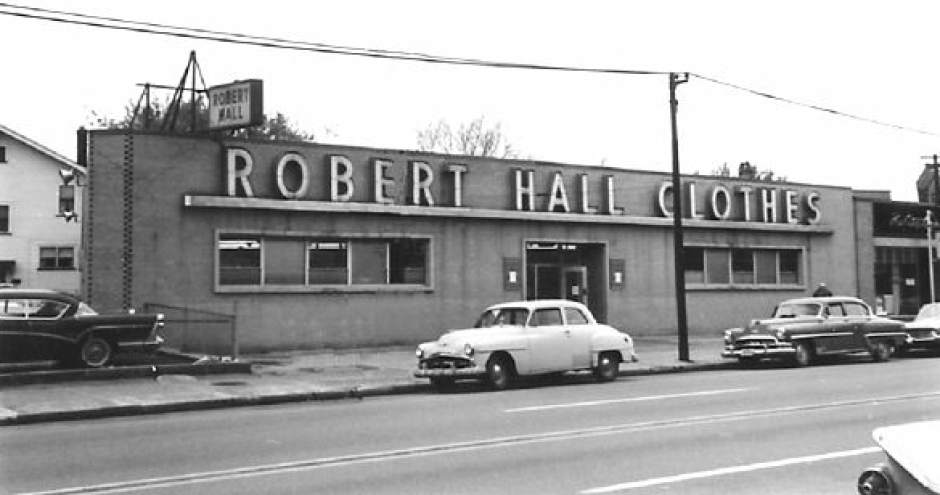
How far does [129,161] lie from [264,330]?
4744 mm

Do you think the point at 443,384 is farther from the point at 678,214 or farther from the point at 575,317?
the point at 678,214

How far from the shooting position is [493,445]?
394 inches

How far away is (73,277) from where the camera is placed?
45656mm

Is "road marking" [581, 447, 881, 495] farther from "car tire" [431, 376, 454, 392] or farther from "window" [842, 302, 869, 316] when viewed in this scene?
"window" [842, 302, 869, 316]

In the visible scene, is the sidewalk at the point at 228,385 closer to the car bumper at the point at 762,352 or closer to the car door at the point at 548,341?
the car bumper at the point at 762,352

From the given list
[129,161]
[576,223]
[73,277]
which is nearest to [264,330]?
[129,161]

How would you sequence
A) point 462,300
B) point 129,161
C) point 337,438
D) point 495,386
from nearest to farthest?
point 337,438, point 495,386, point 129,161, point 462,300

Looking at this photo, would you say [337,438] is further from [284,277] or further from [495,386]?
[284,277]

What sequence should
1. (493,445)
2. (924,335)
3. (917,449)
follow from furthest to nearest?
(924,335)
(493,445)
(917,449)

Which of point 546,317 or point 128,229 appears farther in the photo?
point 128,229

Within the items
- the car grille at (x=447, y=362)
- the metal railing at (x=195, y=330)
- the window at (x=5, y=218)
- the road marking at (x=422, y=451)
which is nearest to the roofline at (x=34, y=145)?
the window at (x=5, y=218)

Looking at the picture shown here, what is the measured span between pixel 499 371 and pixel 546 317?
1.54 m

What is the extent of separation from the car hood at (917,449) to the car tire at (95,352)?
15.5 m

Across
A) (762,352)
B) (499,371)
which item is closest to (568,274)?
(762,352)
